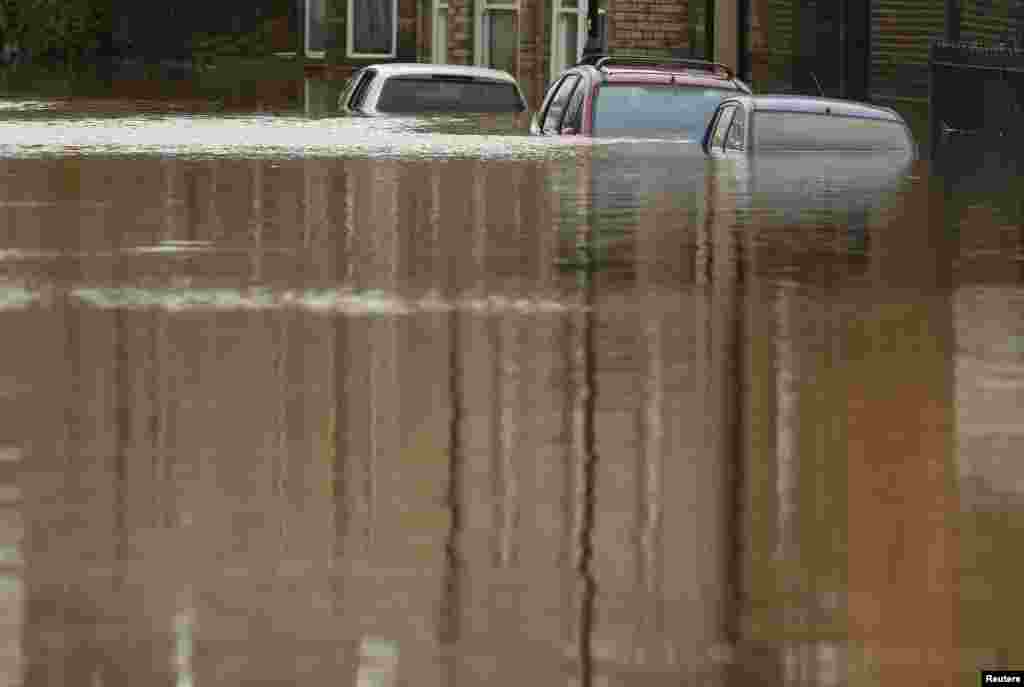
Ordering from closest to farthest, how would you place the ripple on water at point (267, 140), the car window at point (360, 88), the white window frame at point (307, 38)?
the ripple on water at point (267, 140), the car window at point (360, 88), the white window frame at point (307, 38)

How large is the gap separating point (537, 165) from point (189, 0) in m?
68.1

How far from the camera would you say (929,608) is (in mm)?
8008

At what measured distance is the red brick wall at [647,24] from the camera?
188 ft

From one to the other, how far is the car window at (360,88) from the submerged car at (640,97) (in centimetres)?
782

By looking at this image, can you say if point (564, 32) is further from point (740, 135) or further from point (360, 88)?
point (740, 135)

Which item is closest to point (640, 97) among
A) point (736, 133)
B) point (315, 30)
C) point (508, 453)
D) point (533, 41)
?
point (736, 133)

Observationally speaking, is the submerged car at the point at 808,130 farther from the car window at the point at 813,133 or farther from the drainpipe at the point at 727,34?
the drainpipe at the point at 727,34

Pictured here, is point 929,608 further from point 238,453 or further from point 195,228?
point 195,228

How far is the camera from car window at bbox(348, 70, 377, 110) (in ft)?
131

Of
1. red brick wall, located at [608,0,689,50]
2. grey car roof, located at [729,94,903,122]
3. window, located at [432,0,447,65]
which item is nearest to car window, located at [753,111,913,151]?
grey car roof, located at [729,94,903,122]

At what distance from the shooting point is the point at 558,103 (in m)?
33.1

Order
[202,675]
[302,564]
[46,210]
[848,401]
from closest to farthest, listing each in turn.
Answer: [202,675] < [302,564] < [848,401] < [46,210]

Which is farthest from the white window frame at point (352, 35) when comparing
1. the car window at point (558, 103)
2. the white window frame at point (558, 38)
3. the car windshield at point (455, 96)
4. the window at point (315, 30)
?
the car window at point (558, 103)

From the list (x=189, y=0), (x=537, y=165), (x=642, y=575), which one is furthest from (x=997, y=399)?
(x=189, y=0)
